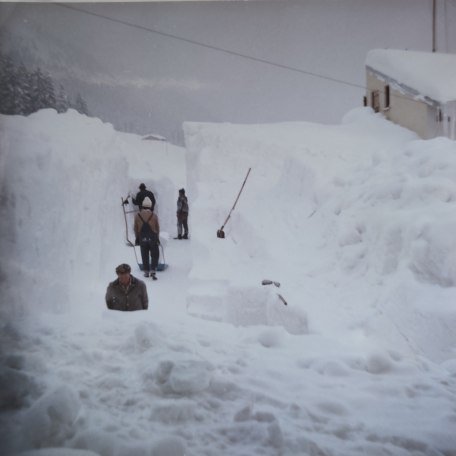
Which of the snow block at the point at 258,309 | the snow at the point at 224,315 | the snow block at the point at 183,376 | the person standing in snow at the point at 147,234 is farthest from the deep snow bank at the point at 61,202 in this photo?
the snow block at the point at 258,309

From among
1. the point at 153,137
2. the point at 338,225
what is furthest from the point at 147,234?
the point at 338,225

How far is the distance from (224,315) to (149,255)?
2.52 feet

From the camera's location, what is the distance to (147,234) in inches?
103

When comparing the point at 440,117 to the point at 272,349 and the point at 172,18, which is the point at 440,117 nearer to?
the point at 172,18

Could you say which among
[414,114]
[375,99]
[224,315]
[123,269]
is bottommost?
[224,315]

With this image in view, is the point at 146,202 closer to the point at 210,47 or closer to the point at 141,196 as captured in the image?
the point at 141,196

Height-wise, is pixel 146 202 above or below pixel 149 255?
above

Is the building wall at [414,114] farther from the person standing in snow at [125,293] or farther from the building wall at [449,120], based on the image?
the person standing in snow at [125,293]

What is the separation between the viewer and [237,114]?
9.11ft

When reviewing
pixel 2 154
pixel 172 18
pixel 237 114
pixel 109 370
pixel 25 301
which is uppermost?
pixel 172 18

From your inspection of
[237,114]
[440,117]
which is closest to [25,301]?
[237,114]

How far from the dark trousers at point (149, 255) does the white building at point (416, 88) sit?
6.19ft

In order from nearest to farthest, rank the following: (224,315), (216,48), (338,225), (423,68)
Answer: (216,48), (224,315), (423,68), (338,225)

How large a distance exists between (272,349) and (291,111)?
167cm
